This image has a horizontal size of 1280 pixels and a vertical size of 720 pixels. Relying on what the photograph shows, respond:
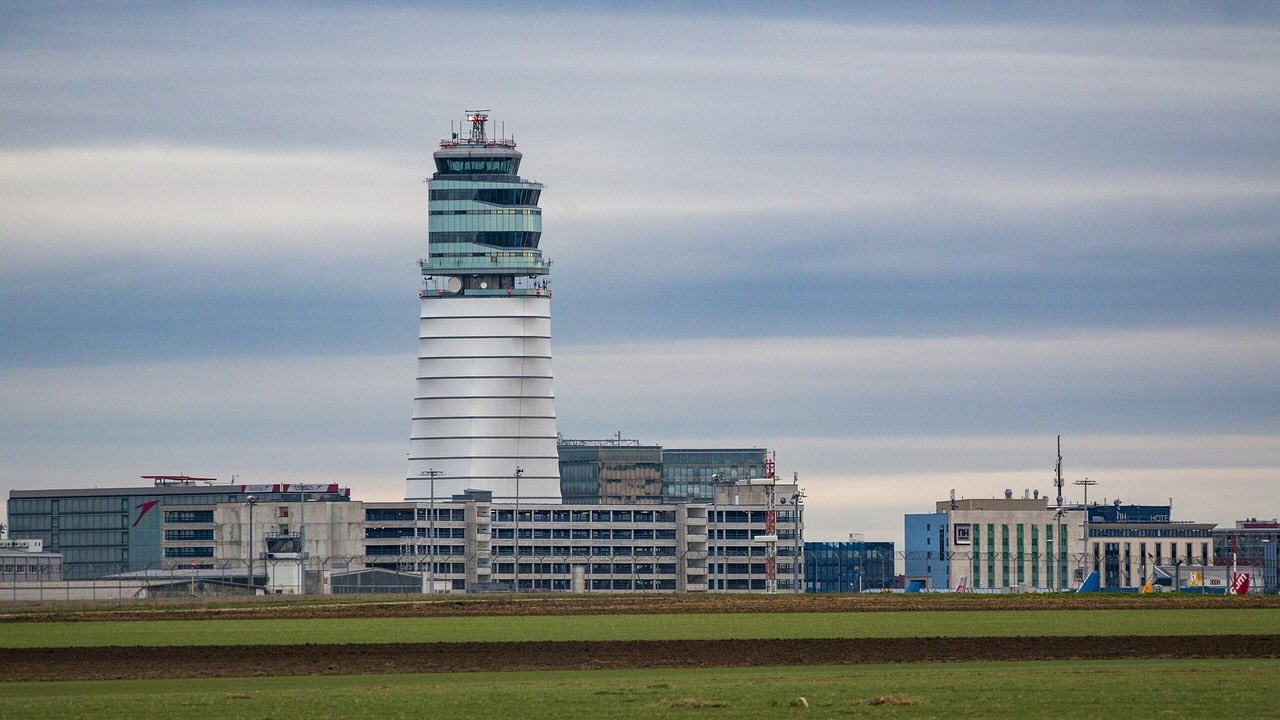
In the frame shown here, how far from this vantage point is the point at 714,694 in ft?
176

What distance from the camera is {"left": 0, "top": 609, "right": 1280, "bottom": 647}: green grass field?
292 feet

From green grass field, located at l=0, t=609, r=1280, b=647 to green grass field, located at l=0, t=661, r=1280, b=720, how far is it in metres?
24.6

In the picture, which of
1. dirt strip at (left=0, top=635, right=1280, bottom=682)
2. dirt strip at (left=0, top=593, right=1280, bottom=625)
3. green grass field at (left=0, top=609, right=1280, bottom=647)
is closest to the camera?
dirt strip at (left=0, top=635, right=1280, bottom=682)

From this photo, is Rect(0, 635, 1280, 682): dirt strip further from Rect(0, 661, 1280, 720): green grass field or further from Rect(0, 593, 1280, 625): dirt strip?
Rect(0, 593, 1280, 625): dirt strip

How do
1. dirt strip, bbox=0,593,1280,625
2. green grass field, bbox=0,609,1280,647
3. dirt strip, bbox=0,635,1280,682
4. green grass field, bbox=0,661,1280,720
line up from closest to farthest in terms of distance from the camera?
green grass field, bbox=0,661,1280,720
dirt strip, bbox=0,635,1280,682
green grass field, bbox=0,609,1280,647
dirt strip, bbox=0,593,1280,625

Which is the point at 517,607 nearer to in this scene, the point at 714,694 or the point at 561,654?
the point at 561,654

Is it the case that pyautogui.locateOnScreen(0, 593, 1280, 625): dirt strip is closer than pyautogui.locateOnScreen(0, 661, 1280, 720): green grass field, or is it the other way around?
pyautogui.locateOnScreen(0, 661, 1280, 720): green grass field

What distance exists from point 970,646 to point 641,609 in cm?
5964

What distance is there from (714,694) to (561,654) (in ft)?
68.2

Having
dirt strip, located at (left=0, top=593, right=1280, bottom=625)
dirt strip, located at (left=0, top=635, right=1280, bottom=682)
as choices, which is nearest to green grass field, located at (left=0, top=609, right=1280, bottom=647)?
dirt strip, located at (left=0, top=593, right=1280, bottom=625)

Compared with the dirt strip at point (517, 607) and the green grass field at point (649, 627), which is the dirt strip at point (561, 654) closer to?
the green grass field at point (649, 627)

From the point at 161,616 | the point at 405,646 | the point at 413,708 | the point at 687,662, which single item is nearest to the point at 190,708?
the point at 413,708

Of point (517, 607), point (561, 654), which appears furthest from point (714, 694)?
point (517, 607)

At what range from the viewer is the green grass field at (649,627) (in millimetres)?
89062
